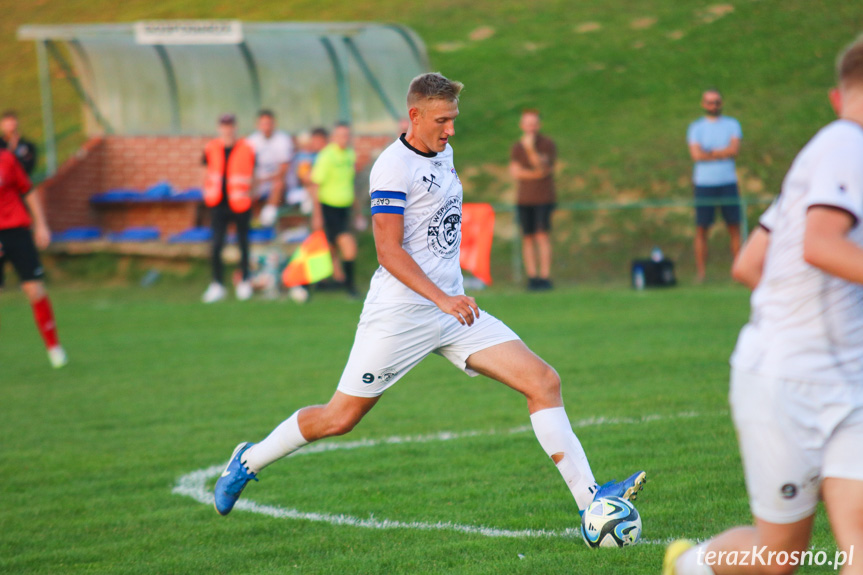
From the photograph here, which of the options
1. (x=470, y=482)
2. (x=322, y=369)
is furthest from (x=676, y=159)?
(x=470, y=482)

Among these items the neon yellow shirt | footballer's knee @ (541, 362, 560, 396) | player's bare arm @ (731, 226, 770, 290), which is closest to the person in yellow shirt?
the neon yellow shirt

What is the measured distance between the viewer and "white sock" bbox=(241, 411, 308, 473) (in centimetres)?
500

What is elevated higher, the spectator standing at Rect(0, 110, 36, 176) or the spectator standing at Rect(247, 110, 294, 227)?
the spectator standing at Rect(0, 110, 36, 176)

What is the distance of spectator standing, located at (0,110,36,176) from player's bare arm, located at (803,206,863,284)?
14.9 metres

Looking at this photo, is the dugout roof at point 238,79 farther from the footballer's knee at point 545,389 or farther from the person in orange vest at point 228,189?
the footballer's knee at point 545,389

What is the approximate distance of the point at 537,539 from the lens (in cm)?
463

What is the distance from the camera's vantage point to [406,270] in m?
4.60

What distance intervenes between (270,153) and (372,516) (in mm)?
12534

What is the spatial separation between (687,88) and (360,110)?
977 centimetres

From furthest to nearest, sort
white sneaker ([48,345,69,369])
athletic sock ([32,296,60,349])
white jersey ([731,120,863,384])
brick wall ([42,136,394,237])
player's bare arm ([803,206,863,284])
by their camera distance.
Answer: brick wall ([42,136,394,237]) < white sneaker ([48,345,69,369]) < athletic sock ([32,296,60,349]) < white jersey ([731,120,863,384]) < player's bare arm ([803,206,863,284])

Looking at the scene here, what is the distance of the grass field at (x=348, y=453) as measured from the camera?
4662 millimetres

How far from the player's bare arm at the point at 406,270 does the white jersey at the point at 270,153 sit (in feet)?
40.9

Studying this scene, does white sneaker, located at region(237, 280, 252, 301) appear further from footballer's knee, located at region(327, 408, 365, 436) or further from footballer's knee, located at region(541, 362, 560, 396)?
footballer's knee, located at region(541, 362, 560, 396)

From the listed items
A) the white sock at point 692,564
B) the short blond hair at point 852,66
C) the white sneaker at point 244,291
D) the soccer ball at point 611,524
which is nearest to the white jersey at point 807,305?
the short blond hair at point 852,66
